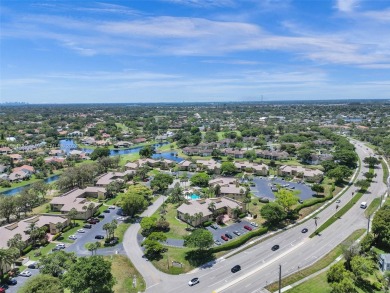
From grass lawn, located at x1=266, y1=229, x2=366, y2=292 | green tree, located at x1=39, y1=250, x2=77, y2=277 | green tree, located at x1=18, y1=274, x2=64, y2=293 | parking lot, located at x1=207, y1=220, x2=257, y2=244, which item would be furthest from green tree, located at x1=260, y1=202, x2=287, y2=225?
green tree, located at x1=18, y1=274, x2=64, y2=293

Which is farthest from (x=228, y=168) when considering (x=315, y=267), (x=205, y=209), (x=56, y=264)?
(x=56, y=264)

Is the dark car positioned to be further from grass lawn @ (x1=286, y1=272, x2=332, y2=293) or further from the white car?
the white car

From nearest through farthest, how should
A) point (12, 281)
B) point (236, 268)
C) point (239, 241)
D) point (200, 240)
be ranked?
point (12, 281) → point (236, 268) → point (200, 240) → point (239, 241)

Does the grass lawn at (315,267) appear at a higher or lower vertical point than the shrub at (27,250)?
lower

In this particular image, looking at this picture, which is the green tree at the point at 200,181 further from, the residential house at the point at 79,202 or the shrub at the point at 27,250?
the shrub at the point at 27,250

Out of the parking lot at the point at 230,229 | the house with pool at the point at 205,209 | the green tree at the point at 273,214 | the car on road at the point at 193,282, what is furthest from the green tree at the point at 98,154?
the car on road at the point at 193,282

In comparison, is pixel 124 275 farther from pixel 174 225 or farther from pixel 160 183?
pixel 160 183

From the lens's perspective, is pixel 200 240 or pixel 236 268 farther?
pixel 200 240
